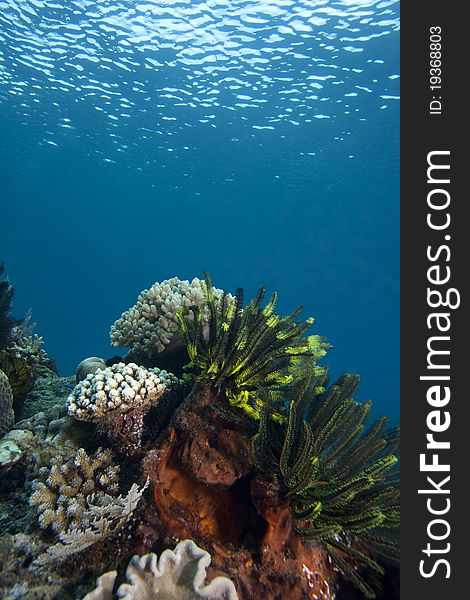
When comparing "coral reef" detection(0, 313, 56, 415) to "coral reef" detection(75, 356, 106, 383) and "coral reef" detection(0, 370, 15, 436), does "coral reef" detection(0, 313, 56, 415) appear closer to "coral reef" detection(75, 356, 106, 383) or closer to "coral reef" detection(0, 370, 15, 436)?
"coral reef" detection(0, 370, 15, 436)

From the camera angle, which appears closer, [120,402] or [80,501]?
[80,501]

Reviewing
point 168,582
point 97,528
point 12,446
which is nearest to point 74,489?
point 97,528

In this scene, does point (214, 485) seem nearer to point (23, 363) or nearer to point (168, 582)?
point (168, 582)

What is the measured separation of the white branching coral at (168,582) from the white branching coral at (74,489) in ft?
1.98

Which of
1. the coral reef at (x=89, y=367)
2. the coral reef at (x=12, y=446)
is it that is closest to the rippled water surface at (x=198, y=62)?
the coral reef at (x=89, y=367)

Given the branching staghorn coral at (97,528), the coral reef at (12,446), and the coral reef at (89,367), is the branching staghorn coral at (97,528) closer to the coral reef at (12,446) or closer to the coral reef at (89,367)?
the coral reef at (12,446)

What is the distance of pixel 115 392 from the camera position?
3.95m

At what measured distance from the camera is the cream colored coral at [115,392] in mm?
3963

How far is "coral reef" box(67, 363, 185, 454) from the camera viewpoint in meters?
3.91

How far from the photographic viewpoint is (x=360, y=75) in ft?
80.9

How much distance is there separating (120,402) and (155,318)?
1.92m

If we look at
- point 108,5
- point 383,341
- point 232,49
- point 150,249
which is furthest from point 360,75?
point 383,341

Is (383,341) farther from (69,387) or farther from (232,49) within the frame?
(69,387)

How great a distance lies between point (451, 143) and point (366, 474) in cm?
289
